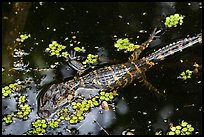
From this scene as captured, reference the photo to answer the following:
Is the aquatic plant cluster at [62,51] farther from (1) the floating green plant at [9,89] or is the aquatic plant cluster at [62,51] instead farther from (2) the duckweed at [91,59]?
(1) the floating green plant at [9,89]

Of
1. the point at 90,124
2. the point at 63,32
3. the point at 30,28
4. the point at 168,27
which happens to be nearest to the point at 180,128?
the point at 90,124

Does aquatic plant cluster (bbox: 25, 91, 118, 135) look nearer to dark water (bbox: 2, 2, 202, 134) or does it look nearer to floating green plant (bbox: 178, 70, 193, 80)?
dark water (bbox: 2, 2, 202, 134)

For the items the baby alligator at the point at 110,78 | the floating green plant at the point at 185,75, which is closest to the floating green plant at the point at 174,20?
the baby alligator at the point at 110,78

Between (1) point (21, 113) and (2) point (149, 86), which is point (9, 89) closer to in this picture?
(1) point (21, 113)

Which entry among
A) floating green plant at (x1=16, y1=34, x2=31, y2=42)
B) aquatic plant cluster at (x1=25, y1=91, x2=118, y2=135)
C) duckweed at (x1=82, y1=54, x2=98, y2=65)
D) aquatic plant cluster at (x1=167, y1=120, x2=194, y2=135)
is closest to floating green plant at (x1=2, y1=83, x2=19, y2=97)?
aquatic plant cluster at (x1=25, y1=91, x2=118, y2=135)

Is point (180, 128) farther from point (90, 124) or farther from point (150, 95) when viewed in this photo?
point (90, 124)

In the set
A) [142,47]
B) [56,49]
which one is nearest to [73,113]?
[56,49]
